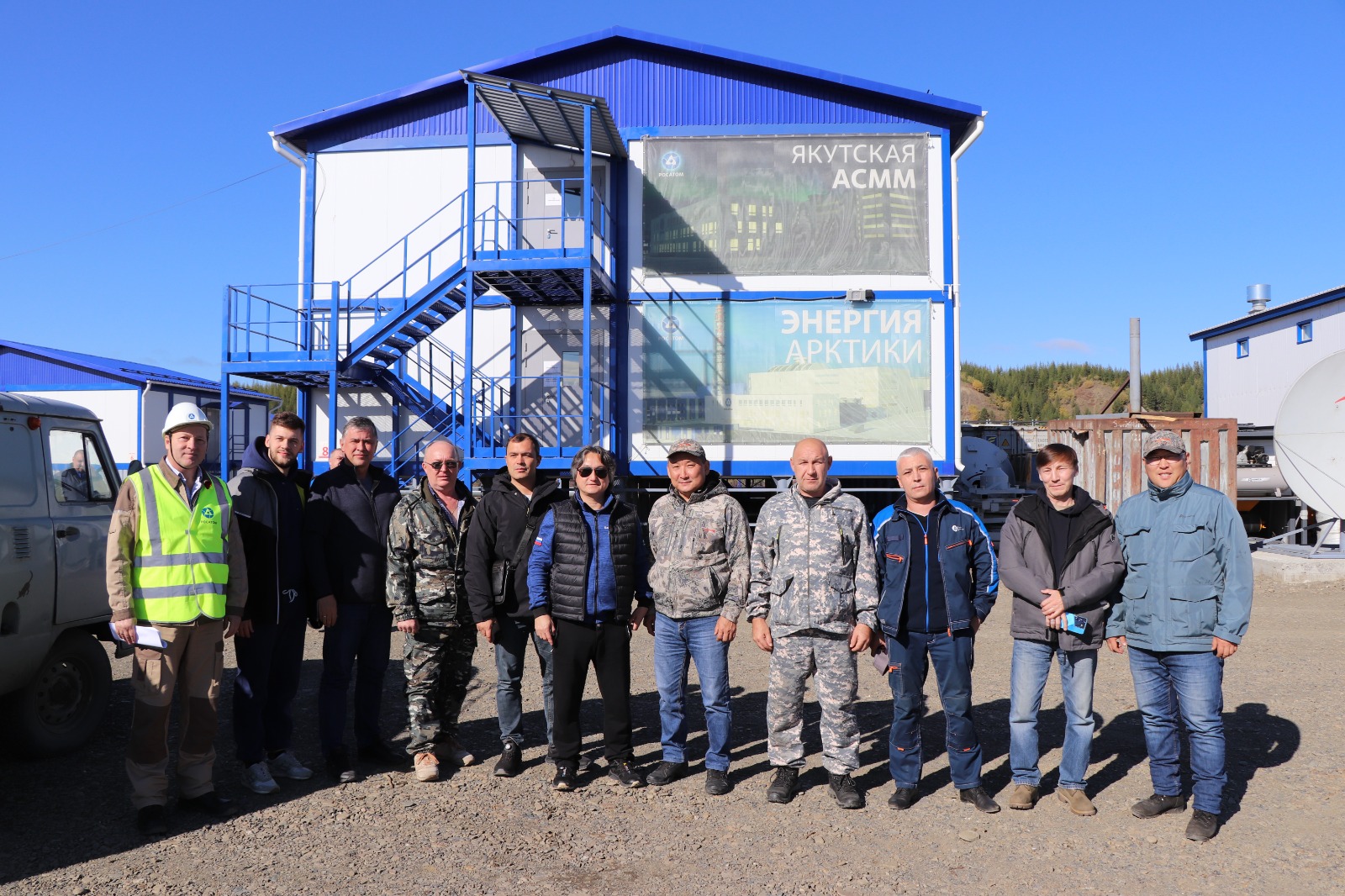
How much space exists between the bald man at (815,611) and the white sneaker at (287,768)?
258 cm

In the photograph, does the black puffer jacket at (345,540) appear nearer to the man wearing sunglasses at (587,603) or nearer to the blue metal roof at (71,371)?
the man wearing sunglasses at (587,603)

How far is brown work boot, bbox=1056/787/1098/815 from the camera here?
4465 millimetres

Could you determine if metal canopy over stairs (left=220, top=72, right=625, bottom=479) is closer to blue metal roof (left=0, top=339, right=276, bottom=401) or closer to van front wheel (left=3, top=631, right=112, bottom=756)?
van front wheel (left=3, top=631, right=112, bottom=756)

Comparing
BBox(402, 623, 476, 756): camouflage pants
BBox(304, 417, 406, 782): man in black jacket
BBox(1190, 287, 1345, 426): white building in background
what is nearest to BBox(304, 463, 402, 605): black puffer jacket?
BBox(304, 417, 406, 782): man in black jacket

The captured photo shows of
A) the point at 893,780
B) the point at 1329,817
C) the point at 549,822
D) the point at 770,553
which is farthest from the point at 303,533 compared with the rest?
the point at 1329,817

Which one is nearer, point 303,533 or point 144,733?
point 144,733

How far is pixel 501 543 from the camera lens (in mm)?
5086

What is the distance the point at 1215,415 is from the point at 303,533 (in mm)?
27784

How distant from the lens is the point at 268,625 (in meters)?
Result: 4.89

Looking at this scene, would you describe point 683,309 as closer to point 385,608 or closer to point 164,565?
point 385,608

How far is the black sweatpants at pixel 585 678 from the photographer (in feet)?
16.1

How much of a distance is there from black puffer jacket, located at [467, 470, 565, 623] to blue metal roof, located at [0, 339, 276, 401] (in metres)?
21.9

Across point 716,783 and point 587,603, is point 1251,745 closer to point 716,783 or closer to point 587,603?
point 716,783

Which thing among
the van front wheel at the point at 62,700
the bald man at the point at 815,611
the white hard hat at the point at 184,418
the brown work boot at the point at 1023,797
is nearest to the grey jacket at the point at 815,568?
the bald man at the point at 815,611
